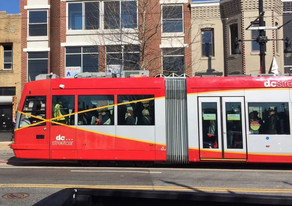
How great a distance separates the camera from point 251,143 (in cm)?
985

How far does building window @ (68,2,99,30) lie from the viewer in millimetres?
21141

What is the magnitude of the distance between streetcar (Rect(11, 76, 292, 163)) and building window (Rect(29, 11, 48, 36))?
12.5 metres

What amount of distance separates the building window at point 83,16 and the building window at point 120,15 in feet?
3.88

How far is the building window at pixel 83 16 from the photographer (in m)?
21.1

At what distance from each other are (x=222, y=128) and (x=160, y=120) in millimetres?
2075

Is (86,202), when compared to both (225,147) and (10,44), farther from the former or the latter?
(10,44)

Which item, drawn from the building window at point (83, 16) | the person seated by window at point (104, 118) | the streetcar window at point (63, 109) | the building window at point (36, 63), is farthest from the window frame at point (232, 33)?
the streetcar window at point (63, 109)

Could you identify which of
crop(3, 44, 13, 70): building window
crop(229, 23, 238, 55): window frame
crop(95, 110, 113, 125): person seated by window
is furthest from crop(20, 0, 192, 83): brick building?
crop(95, 110, 113, 125): person seated by window

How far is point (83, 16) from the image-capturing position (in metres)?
21.5

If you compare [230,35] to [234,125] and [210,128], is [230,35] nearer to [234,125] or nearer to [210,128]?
[234,125]

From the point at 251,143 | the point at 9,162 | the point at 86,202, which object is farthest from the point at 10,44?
the point at 86,202

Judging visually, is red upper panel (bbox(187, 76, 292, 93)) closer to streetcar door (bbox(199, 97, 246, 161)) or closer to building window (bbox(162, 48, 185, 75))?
streetcar door (bbox(199, 97, 246, 161))

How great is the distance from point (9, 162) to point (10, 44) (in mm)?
13010

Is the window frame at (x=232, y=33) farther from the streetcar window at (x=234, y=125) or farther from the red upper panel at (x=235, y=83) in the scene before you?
the streetcar window at (x=234, y=125)
